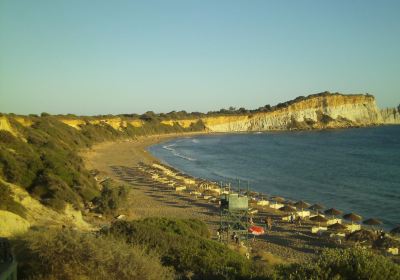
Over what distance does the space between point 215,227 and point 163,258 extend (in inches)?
441

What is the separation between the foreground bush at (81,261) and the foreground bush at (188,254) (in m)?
1.00

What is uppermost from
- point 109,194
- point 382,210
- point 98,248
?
point 98,248

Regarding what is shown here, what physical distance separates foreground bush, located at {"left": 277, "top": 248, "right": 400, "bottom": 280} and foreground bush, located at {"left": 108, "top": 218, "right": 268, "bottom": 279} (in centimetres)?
132

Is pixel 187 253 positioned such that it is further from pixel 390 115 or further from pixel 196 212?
pixel 390 115

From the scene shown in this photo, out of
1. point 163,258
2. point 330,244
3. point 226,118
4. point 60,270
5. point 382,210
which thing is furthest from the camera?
point 226,118

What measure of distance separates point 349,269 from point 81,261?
166 inches

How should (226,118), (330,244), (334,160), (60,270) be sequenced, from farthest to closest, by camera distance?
(226,118), (334,160), (330,244), (60,270)

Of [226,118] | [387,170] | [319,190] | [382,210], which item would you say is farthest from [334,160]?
[226,118]

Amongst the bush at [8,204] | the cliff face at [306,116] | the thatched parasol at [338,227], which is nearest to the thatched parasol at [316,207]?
the thatched parasol at [338,227]

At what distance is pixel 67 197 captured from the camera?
17188 millimetres

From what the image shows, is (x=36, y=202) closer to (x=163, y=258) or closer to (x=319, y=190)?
(x=163, y=258)

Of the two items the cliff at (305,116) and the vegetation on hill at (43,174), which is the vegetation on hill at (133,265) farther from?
the cliff at (305,116)

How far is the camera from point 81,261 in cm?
686

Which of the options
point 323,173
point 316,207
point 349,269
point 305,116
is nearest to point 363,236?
point 316,207
